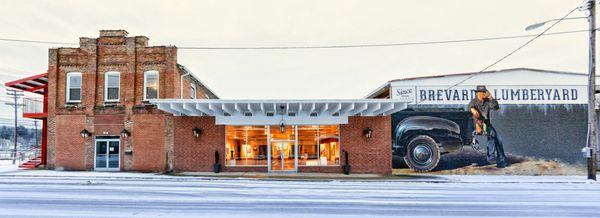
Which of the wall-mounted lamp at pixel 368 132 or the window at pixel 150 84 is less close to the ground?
the window at pixel 150 84

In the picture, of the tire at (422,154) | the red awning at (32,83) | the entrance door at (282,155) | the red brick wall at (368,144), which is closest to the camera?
the red brick wall at (368,144)

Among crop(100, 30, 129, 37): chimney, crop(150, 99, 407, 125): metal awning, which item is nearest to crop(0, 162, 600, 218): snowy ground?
crop(150, 99, 407, 125): metal awning

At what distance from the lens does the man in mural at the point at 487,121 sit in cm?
Result: 2408

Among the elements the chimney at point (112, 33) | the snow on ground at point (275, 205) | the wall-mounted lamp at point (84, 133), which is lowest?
the snow on ground at point (275, 205)

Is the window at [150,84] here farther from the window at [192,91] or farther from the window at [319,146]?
the window at [319,146]

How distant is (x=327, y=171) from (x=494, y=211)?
14271 mm

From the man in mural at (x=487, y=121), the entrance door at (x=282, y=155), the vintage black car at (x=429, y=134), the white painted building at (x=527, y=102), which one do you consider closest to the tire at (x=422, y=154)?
the vintage black car at (x=429, y=134)

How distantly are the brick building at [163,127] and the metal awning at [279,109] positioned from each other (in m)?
0.06

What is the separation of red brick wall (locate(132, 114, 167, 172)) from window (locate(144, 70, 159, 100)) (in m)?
1.19

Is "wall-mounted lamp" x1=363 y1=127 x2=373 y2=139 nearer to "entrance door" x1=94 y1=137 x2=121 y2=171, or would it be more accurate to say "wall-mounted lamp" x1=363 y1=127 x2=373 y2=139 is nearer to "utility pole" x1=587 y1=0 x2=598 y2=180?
"utility pole" x1=587 y1=0 x2=598 y2=180

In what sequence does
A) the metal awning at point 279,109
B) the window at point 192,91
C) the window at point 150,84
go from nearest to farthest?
1. the metal awning at point 279,109
2. the window at point 150,84
3. the window at point 192,91

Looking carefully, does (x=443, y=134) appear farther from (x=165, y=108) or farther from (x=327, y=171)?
(x=165, y=108)

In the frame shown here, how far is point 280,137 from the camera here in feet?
79.6

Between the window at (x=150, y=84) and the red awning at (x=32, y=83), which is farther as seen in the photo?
the red awning at (x=32, y=83)
